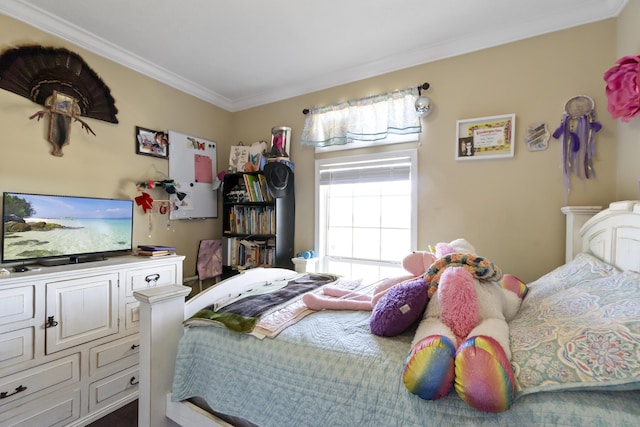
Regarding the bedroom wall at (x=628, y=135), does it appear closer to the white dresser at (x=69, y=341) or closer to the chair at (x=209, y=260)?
the white dresser at (x=69, y=341)

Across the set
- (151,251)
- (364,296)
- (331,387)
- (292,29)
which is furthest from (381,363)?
(292,29)

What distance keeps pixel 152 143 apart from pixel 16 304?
1616mm

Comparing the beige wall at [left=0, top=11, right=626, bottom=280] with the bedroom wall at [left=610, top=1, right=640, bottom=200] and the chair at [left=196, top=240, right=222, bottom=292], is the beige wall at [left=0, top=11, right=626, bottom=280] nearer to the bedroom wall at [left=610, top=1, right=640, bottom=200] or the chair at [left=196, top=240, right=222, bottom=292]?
the bedroom wall at [left=610, top=1, right=640, bottom=200]

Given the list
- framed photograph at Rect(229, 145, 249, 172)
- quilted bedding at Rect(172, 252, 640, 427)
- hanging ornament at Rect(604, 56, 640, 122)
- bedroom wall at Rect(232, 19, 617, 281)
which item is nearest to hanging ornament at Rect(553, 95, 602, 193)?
bedroom wall at Rect(232, 19, 617, 281)

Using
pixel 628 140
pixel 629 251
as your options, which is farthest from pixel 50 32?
pixel 628 140

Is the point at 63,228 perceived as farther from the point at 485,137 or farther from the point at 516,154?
the point at 516,154

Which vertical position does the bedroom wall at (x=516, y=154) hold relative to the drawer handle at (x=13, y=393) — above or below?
above

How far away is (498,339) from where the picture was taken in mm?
813

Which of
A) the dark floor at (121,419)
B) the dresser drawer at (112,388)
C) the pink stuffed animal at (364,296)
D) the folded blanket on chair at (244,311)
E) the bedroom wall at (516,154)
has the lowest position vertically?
the dark floor at (121,419)

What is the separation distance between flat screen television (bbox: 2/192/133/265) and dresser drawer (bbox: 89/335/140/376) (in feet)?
2.10

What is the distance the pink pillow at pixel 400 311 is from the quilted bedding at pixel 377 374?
4cm

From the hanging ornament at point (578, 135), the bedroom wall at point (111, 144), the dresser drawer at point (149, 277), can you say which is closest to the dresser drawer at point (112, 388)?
the dresser drawer at point (149, 277)

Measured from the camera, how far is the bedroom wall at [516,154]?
1814 millimetres

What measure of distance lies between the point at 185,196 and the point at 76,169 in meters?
0.91
